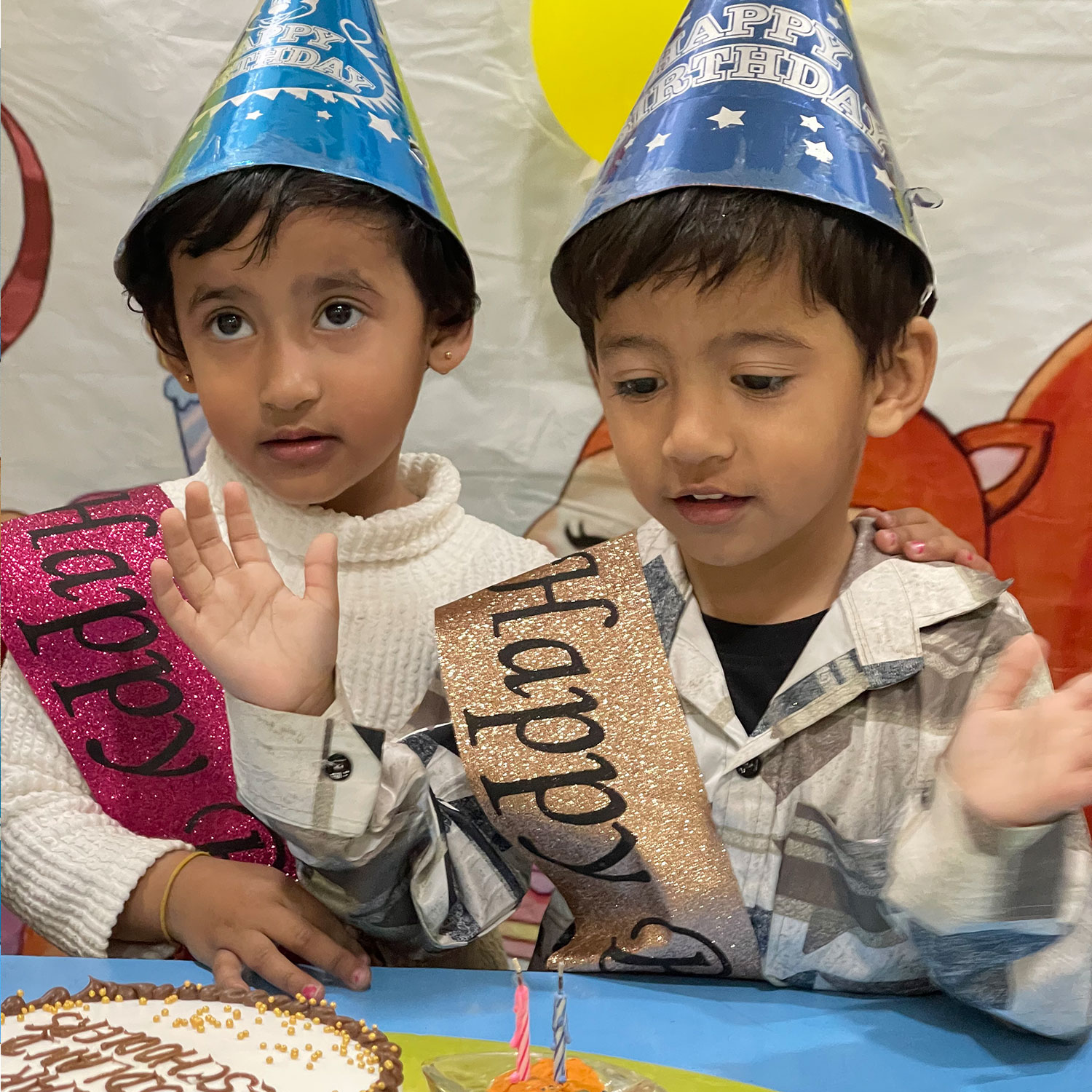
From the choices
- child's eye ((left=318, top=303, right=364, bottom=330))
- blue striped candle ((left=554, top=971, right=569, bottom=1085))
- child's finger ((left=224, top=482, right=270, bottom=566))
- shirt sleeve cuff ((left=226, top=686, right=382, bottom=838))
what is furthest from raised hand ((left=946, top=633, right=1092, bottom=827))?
child's eye ((left=318, top=303, right=364, bottom=330))

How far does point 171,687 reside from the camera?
104 cm

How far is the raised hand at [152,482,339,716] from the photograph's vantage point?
0.80 metres

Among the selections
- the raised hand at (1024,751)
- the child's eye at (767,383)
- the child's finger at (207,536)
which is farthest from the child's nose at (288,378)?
the raised hand at (1024,751)

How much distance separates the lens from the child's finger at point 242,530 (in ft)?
2.76

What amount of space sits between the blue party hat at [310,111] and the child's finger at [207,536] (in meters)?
0.29

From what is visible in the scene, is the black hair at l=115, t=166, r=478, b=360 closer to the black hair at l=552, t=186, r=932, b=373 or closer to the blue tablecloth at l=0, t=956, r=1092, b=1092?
the black hair at l=552, t=186, r=932, b=373

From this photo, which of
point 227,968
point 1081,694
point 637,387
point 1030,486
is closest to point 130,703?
point 227,968

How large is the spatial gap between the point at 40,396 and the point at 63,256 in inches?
6.4

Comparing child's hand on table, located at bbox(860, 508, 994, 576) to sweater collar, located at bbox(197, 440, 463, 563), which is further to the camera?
sweater collar, located at bbox(197, 440, 463, 563)

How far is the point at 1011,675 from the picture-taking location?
2.25 ft

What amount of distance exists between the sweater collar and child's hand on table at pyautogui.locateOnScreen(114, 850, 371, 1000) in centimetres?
29

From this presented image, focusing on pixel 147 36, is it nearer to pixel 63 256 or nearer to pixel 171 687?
pixel 63 256

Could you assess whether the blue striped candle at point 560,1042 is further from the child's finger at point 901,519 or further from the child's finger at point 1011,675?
the child's finger at point 901,519

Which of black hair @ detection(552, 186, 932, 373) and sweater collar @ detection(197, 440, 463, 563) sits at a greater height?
black hair @ detection(552, 186, 932, 373)
